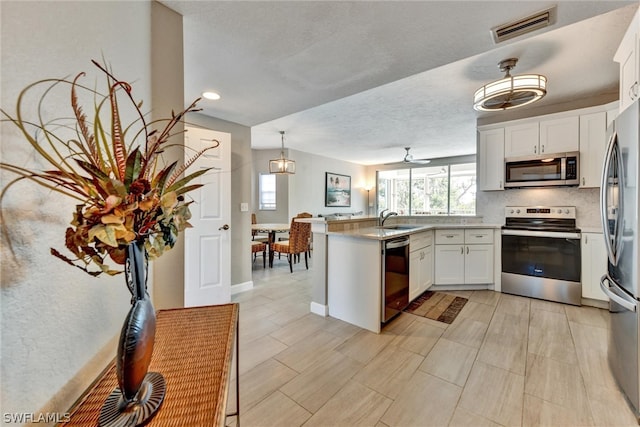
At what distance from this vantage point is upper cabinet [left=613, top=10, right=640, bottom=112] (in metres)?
1.64

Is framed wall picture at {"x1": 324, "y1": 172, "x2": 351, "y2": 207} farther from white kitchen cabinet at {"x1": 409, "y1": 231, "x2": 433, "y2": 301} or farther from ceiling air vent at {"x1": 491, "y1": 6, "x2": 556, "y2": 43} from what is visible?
ceiling air vent at {"x1": 491, "y1": 6, "x2": 556, "y2": 43}

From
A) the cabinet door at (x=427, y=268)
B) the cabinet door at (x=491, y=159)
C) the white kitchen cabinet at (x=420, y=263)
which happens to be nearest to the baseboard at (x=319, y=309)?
the white kitchen cabinet at (x=420, y=263)

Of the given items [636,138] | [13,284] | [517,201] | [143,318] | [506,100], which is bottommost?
[143,318]

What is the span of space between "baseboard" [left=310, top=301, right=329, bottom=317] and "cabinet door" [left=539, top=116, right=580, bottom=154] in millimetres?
3428

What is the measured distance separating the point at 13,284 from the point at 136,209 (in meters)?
0.33

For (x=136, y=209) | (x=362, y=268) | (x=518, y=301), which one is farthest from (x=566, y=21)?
(x=518, y=301)

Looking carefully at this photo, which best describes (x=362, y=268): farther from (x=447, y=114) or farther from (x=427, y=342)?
(x=447, y=114)

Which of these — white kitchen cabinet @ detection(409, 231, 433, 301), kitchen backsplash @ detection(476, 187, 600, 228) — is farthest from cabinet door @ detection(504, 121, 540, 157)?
white kitchen cabinet @ detection(409, 231, 433, 301)

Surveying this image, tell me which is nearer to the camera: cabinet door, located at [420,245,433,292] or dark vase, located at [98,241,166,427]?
dark vase, located at [98,241,166,427]

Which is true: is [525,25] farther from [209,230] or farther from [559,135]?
[209,230]

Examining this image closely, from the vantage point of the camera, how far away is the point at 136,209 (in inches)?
24.4

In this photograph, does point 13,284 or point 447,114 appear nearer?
point 13,284

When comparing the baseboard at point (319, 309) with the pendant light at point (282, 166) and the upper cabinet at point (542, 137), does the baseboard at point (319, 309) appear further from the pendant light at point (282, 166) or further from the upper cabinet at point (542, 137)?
the upper cabinet at point (542, 137)

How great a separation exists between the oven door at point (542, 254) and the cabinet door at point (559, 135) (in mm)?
1079
